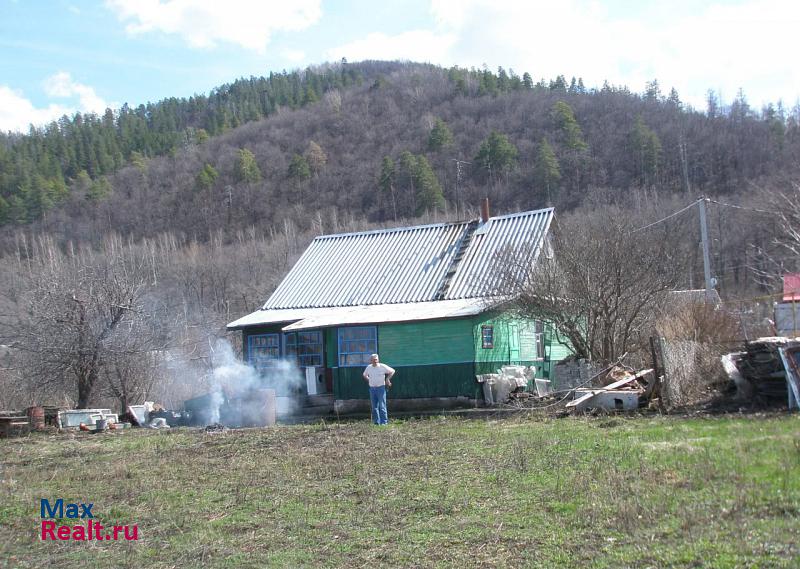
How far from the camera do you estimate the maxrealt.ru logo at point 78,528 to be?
8.39 meters

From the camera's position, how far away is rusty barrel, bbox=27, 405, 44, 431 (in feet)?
69.9

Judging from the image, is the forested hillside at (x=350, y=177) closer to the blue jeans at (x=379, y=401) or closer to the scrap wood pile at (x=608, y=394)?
the blue jeans at (x=379, y=401)

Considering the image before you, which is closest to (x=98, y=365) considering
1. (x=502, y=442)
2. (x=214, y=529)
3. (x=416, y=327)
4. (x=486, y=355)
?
(x=416, y=327)

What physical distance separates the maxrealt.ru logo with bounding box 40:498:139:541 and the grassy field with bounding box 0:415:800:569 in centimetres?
14

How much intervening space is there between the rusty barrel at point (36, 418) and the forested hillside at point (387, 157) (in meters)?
56.3

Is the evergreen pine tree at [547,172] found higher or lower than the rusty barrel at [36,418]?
higher

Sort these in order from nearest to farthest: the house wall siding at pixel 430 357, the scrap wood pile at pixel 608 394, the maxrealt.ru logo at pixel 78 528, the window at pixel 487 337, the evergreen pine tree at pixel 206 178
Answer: the maxrealt.ru logo at pixel 78 528
the scrap wood pile at pixel 608 394
the house wall siding at pixel 430 357
the window at pixel 487 337
the evergreen pine tree at pixel 206 178

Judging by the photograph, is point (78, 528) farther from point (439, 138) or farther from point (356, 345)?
point (439, 138)

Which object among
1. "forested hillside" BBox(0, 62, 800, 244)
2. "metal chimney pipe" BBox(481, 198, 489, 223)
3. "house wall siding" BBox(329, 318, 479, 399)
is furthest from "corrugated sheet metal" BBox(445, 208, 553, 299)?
"forested hillside" BBox(0, 62, 800, 244)

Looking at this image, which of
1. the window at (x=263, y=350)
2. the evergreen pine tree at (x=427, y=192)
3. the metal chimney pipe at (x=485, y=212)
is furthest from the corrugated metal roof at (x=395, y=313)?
the evergreen pine tree at (x=427, y=192)

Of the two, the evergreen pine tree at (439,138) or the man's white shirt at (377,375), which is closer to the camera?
the man's white shirt at (377,375)

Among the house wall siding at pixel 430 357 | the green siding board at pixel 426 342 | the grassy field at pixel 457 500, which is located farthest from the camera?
the green siding board at pixel 426 342

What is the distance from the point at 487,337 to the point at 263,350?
314 inches

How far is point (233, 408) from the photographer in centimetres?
2081
